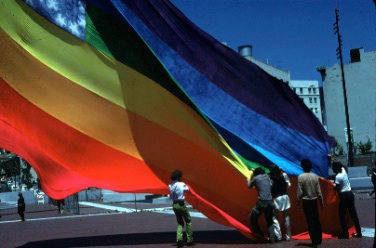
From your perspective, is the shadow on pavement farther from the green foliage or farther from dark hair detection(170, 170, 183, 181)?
the green foliage

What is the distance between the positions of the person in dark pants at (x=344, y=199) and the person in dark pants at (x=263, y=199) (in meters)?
1.44

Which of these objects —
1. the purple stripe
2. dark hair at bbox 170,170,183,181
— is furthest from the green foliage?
dark hair at bbox 170,170,183,181

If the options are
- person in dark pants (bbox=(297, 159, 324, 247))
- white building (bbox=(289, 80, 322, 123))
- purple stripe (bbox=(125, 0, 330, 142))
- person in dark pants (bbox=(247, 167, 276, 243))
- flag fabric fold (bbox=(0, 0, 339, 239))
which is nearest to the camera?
person in dark pants (bbox=(297, 159, 324, 247))

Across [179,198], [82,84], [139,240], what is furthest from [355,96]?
[82,84]

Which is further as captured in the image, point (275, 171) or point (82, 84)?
point (82, 84)

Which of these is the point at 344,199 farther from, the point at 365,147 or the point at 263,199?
the point at 365,147

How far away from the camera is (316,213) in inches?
415

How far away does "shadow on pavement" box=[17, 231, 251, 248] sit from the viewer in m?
12.7

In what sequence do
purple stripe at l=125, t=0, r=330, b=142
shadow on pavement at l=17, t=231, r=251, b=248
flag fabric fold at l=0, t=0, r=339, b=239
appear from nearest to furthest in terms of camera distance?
flag fabric fold at l=0, t=0, r=339, b=239 → purple stripe at l=125, t=0, r=330, b=142 → shadow on pavement at l=17, t=231, r=251, b=248

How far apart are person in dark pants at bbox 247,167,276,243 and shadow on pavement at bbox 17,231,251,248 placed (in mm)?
708

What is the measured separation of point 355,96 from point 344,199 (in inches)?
2332

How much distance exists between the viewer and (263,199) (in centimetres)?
1127

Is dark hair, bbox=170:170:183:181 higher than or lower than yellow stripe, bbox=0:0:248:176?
lower

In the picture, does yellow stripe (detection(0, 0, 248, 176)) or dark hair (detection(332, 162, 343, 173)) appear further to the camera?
yellow stripe (detection(0, 0, 248, 176))
